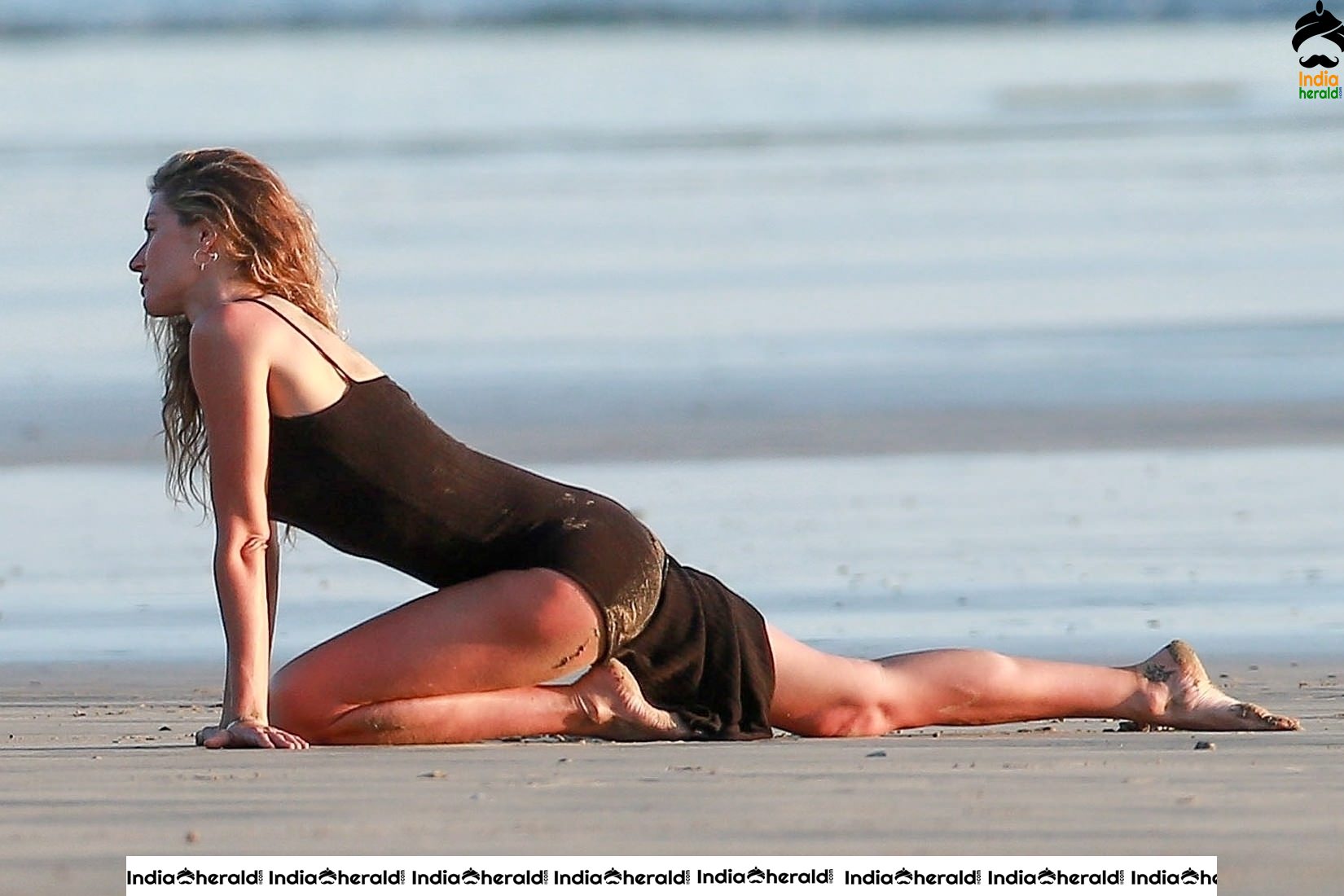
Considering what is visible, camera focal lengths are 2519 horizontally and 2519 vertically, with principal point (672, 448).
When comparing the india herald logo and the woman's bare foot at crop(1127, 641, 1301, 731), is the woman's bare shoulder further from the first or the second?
the india herald logo

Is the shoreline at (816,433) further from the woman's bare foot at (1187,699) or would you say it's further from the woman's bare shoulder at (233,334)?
the woman's bare shoulder at (233,334)

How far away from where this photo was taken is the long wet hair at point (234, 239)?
4688 mm

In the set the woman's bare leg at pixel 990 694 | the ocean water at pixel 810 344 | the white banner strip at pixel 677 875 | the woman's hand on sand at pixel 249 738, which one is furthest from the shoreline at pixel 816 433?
the white banner strip at pixel 677 875

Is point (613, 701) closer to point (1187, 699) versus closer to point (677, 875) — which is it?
point (1187, 699)

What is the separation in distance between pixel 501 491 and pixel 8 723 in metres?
1.24

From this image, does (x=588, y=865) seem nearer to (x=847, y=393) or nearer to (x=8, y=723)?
(x=8, y=723)

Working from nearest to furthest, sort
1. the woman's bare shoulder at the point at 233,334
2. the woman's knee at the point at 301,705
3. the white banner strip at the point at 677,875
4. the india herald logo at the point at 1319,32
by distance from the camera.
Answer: the white banner strip at the point at 677,875 < the woman's bare shoulder at the point at 233,334 < the woman's knee at the point at 301,705 < the india herald logo at the point at 1319,32

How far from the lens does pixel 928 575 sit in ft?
23.0

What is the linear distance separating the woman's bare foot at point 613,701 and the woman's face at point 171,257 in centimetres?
104

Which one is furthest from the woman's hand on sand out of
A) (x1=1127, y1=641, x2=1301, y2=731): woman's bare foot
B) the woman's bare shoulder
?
(x1=1127, y1=641, x2=1301, y2=731): woman's bare foot

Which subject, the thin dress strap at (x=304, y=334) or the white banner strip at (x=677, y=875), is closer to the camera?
the white banner strip at (x=677, y=875)

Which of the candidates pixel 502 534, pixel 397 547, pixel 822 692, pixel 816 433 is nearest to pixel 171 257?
pixel 397 547

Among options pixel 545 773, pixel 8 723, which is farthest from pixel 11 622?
pixel 545 773

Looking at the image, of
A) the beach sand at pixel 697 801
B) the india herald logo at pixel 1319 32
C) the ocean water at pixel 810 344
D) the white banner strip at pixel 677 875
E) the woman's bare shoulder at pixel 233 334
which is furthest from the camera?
the india herald logo at pixel 1319 32
